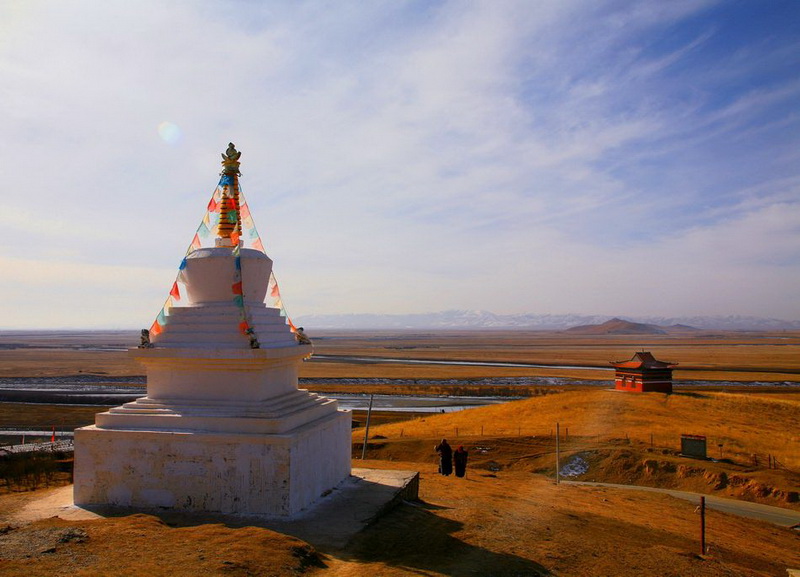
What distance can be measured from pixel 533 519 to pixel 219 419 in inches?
193

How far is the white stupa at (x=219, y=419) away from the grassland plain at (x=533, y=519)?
0.74 metres

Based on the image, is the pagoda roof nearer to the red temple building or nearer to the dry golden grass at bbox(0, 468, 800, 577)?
the red temple building

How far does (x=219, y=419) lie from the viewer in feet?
27.5

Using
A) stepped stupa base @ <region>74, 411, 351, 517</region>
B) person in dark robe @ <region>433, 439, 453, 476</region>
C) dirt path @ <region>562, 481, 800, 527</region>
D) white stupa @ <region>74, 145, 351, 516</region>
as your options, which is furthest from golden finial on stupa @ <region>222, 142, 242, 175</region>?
dirt path @ <region>562, 481, 800, 527</region>

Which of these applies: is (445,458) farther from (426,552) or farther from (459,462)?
(426,552)

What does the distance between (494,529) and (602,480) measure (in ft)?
29.4

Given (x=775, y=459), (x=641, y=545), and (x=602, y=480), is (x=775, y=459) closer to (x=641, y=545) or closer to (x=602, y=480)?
(x=602, y=480)

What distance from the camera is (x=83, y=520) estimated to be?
25.4 feet

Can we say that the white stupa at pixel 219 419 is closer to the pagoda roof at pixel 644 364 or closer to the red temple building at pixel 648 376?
the red temple building at pixel 648 376

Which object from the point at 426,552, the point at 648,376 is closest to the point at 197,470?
the point at 426,552

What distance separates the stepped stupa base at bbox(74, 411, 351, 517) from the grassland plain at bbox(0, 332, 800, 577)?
54cm

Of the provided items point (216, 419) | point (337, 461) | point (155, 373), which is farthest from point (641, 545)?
point (155, 373)

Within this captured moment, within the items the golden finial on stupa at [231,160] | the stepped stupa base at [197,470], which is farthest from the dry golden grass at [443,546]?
the golden finial on stupa at [231,160]

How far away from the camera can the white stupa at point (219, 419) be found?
8.16 metres
